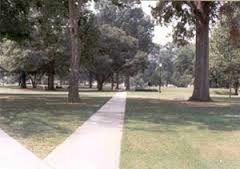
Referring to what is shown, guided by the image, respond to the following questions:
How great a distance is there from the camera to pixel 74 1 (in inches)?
941

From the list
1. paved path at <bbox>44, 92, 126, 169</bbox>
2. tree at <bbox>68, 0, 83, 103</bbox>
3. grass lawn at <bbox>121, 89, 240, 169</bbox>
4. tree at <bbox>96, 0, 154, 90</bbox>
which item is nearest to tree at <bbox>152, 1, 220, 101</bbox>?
tree at <bbox>68, 0, 83, 103</bbox>

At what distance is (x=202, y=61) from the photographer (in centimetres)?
2806

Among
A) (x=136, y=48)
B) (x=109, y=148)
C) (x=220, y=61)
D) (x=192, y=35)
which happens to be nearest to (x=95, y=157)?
(x=109, y=148)

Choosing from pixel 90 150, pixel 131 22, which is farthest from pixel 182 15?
pixel 131 22

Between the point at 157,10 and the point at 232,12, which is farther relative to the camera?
the point at 157,10

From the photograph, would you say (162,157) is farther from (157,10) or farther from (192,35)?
(192,35)

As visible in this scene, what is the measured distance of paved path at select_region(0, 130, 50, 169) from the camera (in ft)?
Answer: 22.9

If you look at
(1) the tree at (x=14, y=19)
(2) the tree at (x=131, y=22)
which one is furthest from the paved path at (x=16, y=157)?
(2) the tree at (x=131, y=22)

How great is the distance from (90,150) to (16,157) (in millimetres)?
1467

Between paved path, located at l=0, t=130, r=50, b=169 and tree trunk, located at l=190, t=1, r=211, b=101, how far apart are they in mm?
20114

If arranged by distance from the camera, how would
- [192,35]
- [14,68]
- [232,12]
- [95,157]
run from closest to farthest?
[95,157] → [232,12] → [192,35] → [14,68]

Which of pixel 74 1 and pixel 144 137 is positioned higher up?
pixel 74 1

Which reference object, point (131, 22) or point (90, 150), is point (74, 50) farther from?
point (131, 22)

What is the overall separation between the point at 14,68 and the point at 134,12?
81.7ft
